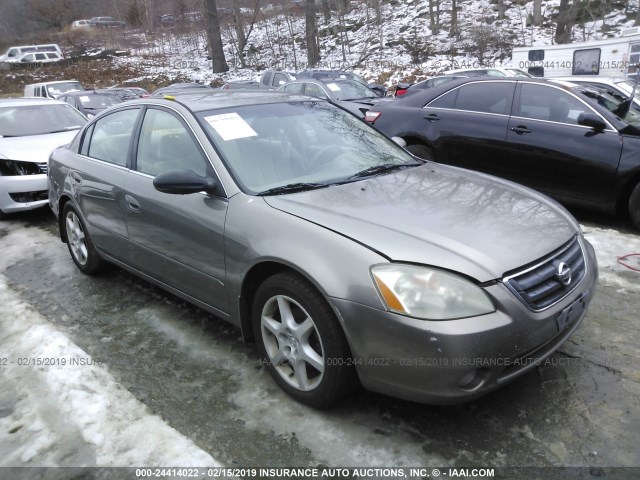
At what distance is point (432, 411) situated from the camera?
2.65 m

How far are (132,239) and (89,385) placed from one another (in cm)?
110

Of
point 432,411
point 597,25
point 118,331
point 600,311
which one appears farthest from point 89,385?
point 597,25

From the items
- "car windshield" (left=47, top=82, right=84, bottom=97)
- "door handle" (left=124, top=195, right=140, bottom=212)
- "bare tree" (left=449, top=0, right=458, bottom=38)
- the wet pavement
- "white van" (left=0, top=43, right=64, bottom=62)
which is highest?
"white van" (left=0, top=43, right=64, bottom=62)

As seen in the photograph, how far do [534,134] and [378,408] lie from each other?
163 inches

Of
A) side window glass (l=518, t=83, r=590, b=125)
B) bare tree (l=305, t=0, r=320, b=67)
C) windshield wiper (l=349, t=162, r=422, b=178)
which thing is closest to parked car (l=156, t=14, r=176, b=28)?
bare tree (l=305, t=0, r=320, b=67)

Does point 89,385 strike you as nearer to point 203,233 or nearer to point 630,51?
point 203,233

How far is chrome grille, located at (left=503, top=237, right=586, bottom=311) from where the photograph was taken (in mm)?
2295

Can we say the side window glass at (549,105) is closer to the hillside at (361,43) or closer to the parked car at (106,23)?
the hillside at (361,43)

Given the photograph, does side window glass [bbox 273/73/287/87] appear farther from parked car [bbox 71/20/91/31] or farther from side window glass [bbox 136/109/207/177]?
parked car [bbox 71/20/91/31]

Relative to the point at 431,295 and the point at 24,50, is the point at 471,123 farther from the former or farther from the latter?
the point at 24,50

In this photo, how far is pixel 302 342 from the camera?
8.49ft

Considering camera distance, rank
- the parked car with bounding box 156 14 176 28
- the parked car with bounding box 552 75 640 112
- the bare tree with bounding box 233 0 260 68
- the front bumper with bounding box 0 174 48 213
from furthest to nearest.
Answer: the parked car with bounding box 156 14 176 28, the bare tree with bounding box 233 0 260 68, the parked car with bounding box 552 75 640 112, the front bumper with bounding box 0 174 48 213

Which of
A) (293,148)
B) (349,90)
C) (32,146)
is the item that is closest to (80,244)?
(293,148)

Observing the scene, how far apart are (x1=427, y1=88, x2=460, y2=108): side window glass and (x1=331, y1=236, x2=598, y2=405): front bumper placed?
4601mm
